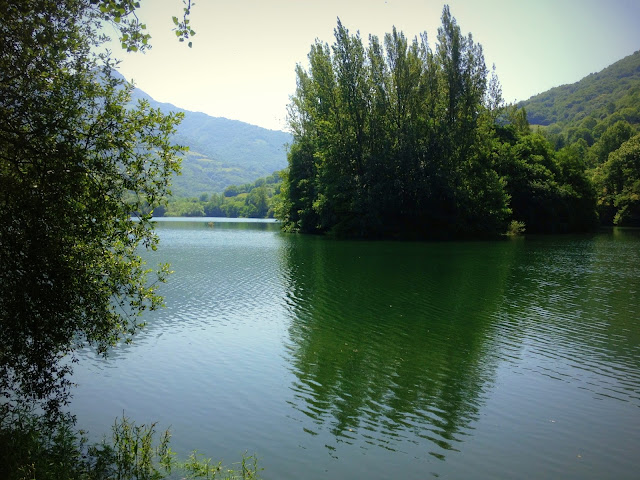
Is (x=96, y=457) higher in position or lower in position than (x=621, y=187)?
lower

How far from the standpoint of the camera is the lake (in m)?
8.77

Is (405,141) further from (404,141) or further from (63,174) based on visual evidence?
(63,174)

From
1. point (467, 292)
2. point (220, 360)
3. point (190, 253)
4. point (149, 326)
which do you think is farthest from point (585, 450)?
point (190, 253)

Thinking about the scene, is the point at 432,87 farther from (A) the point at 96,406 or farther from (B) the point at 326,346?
(A) the point at 96,406

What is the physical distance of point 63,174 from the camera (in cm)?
872

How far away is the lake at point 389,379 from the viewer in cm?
877

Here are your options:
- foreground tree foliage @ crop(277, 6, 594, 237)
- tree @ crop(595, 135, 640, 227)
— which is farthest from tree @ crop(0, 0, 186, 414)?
tree @ crop(595, 135, 640, 227)

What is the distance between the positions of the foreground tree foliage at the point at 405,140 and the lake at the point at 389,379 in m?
32.6

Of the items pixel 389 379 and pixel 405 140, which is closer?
pixel 389 379

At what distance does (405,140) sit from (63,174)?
2049 inches

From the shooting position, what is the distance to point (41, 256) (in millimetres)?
8852

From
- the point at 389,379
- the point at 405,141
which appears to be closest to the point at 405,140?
the point at 405,141

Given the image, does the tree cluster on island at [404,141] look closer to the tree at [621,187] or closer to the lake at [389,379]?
the lake at [389,379]

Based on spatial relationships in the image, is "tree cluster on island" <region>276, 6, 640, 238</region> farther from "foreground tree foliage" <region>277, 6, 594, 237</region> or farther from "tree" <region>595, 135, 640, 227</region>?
"tree" <region>595, 135, 640, 227</region>
